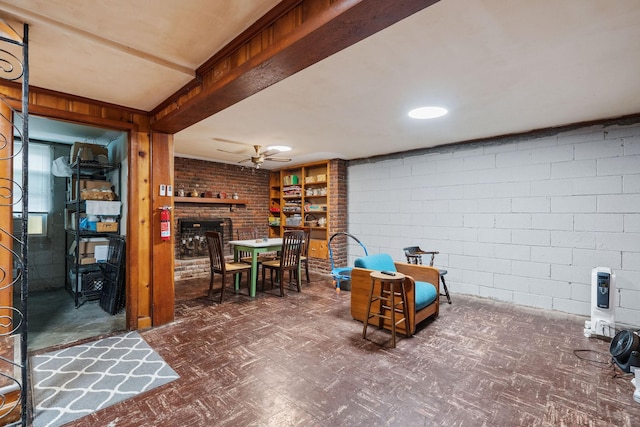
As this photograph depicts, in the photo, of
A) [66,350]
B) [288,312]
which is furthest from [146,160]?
[288,312]

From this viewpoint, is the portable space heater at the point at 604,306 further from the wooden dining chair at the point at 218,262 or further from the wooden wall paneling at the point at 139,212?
the wooden wall paneling at the point at 139,212

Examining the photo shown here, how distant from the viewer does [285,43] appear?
1564 millimetres

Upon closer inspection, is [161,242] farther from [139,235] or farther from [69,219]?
[69,219]

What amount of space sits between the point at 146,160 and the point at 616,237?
526cm

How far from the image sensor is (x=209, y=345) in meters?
2.80

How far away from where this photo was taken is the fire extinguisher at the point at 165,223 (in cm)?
322

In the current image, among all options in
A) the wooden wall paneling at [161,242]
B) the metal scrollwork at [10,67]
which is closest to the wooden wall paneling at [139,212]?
the wooden wall paneling at [161,242]

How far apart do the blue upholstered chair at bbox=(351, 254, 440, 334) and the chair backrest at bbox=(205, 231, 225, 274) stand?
1.81m

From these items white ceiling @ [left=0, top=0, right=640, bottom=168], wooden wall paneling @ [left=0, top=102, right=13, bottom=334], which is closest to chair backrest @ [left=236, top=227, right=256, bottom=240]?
white ceiling @ [left=0, top=0, right=640, bottom=168]

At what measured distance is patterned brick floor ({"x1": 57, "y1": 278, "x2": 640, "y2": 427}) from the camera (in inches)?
72.7

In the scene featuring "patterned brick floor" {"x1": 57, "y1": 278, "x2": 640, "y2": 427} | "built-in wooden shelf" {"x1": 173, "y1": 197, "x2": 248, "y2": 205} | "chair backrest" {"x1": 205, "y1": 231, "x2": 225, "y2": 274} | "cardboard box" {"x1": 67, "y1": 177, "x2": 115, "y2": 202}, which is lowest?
"patterned brick floor" {"x1": 57, "y1": 278, "x2": 640, "y2": 427}

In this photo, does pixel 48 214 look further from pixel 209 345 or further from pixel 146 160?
pixel 209 345

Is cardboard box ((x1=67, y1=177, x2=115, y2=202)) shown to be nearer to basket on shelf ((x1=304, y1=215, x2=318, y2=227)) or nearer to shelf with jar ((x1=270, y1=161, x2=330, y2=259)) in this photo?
shelf with jar ((x1=270, y1=161, x2=330, y2=259))

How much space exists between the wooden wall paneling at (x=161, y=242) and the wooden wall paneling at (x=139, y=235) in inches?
2.0
